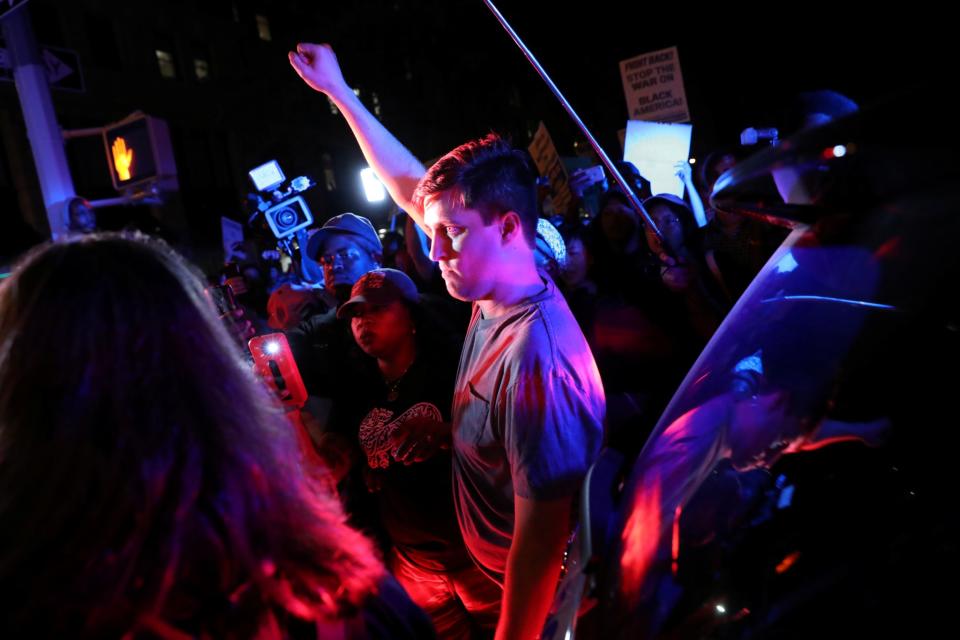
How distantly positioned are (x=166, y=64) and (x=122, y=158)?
23459mm

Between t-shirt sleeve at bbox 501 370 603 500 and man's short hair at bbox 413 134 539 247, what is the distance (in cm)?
62

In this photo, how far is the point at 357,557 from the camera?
132 cm

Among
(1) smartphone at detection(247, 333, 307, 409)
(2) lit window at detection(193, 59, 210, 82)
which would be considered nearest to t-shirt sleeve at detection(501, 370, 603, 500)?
(1) smartphone at detection(247, 333, 307, 409)

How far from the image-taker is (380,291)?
10.3 ft

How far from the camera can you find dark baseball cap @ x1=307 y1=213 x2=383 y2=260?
4363 millimetres

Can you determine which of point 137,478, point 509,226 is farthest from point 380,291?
point 137,478

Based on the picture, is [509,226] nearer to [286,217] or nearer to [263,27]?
[286,217]

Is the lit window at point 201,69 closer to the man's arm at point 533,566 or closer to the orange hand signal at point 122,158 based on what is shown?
the orange hand signal at point 122,158

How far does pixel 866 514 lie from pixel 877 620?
0.26 m

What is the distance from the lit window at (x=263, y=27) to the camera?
110 feet

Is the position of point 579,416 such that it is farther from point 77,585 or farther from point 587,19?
point 587,19

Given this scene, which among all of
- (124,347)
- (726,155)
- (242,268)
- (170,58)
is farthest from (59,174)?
(170,58)

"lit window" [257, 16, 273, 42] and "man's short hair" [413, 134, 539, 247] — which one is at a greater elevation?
"lit window" [257, 16, 273, 42]

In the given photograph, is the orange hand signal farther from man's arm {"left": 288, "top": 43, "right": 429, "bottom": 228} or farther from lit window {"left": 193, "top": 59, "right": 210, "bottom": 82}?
lit window {"left": 193, "top": 59, "right": 210, "bottom": 82}
